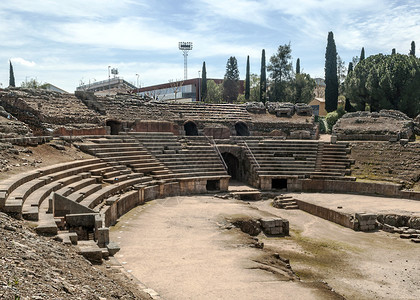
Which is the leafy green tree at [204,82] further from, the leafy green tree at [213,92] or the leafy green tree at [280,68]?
the leafy green tree at [280,68]

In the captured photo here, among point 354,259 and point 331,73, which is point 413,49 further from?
point 354,259

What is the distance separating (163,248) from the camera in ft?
37.6

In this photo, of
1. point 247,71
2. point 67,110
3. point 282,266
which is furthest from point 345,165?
point 247,71

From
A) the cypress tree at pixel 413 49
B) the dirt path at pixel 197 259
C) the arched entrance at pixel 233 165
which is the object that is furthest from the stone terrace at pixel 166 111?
the cypress tree at pixel 413 49

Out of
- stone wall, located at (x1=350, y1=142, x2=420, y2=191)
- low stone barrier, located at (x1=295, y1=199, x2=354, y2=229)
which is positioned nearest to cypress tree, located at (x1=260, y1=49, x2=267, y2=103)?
stone wall, located at (x1=350, y1=142, x2=420, y2=191)

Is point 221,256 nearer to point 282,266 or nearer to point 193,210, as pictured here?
point 282,266

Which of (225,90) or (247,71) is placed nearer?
(247,71)

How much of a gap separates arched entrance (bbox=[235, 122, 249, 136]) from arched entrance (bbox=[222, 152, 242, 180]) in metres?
5.75

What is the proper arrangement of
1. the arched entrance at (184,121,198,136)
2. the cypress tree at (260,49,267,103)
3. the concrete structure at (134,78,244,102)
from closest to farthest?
the arched entrance at (184,121,198,136) < the cypress tree at (260,49,267,103) < the concrete structure at (134,78,244,102)

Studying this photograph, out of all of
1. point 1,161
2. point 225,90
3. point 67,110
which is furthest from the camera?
point 225,90

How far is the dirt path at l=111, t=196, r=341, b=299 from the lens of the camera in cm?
841

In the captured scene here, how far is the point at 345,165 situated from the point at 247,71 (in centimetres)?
3354

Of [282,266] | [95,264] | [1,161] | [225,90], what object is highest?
[225,90]

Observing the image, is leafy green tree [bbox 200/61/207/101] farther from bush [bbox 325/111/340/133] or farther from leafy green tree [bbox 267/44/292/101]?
bush [bbox 325/111/340/133]
